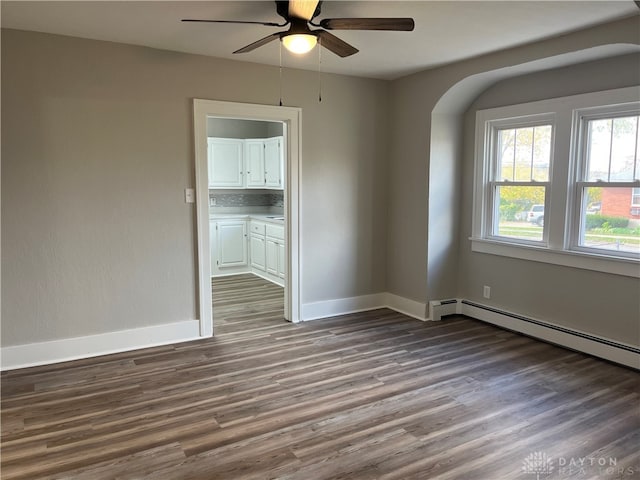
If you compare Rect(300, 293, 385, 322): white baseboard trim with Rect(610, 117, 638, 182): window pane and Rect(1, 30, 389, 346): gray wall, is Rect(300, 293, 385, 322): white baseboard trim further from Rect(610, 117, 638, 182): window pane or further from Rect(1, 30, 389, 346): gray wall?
Rect(610, 117, 638, 182): window pane

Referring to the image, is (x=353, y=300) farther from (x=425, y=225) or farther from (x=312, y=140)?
(x=312, y=140)

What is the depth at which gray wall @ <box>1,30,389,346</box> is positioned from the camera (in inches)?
137

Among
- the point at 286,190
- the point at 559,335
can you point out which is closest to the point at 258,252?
the point at 286,190

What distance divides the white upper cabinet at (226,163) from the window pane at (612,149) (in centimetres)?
490

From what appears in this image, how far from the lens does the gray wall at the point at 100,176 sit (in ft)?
11.5

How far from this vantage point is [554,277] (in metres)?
4.16

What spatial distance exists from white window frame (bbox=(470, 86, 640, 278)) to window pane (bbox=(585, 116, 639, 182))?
98 mm

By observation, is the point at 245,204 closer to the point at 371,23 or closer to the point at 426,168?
the point at 426,168

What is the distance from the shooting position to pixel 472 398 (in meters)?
3.15

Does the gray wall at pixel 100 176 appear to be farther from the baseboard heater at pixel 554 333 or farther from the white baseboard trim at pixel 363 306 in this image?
the baseboard heater at pixel 554 333

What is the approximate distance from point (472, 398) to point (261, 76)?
130 inches

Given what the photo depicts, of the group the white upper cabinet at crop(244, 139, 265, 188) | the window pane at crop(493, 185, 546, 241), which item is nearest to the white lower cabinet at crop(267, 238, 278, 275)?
the white upper cabinet at crop(244, 139, 265, 188)
